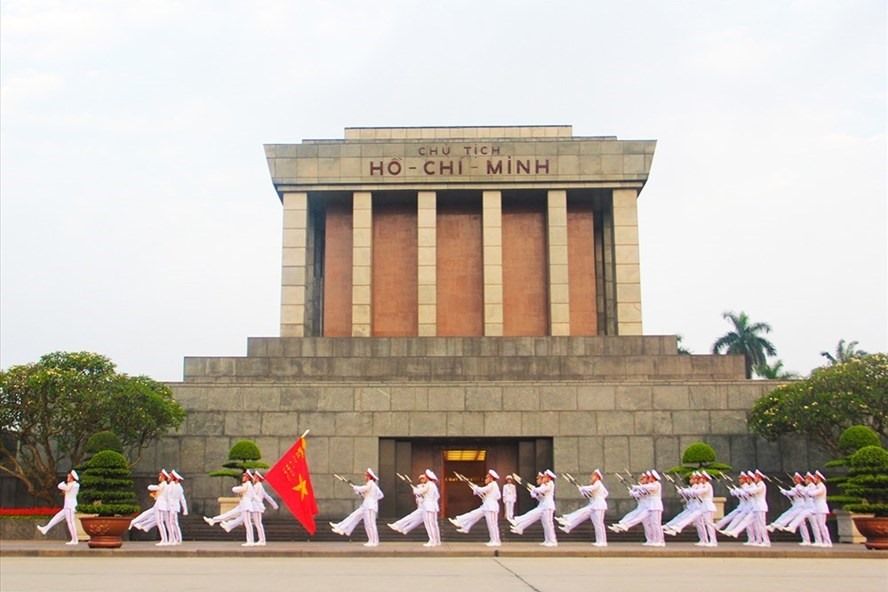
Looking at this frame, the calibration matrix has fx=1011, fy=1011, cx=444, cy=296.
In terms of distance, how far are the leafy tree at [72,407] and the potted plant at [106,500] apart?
9.36 ft

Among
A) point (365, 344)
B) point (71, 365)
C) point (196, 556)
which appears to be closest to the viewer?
point (196, 556)

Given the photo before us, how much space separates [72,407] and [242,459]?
422cm

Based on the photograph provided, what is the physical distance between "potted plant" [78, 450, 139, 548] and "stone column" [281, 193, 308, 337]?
439 inches

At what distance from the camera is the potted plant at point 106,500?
2003 centimetres

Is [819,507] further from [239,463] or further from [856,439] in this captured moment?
[239,463]

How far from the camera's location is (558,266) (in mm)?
32812

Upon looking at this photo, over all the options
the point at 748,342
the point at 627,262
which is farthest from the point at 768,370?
the point at 627,262

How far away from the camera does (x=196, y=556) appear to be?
19234 mm

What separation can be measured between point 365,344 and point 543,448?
6.41m

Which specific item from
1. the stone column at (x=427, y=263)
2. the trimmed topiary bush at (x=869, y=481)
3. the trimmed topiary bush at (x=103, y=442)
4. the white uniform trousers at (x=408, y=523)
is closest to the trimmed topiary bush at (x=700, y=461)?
the trimmed topiary bush at (x=869, y=481)

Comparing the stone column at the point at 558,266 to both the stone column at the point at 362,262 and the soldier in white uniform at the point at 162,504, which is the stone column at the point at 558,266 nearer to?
the stone column at the point at 362,262

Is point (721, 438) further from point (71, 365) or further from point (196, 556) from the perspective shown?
point (71, 365)
